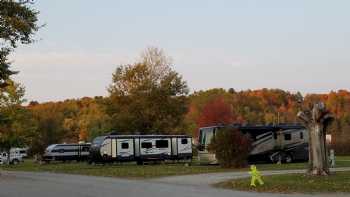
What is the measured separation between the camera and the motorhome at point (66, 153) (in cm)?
6156

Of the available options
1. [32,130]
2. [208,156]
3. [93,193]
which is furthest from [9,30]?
[32,130]

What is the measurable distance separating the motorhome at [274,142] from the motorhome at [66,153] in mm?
21295

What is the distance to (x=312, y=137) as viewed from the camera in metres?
27.0

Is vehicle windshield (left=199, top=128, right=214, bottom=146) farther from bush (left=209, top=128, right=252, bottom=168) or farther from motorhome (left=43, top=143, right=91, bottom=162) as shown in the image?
motorhome (left=43, top=143, right=91, bottom=162)

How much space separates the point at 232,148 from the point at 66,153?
92.8 feet

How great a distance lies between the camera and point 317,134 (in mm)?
26781

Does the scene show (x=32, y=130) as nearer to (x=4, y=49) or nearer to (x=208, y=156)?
(x=208, y=156)

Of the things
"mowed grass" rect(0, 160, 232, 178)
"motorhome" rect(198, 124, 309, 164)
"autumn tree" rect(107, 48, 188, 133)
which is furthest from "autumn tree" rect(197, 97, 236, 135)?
"mowed grass" rect(0, 160, 232, 178)

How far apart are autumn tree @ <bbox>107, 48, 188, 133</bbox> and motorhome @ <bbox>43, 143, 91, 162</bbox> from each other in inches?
163

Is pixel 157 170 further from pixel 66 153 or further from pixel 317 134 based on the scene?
pixel 66 153

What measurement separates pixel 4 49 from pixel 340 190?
48.0 feet

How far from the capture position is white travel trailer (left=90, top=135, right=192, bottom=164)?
4856 centimetres

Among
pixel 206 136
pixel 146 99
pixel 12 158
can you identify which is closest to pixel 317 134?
pixel 206 136

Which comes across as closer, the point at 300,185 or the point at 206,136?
the point at 300,185
